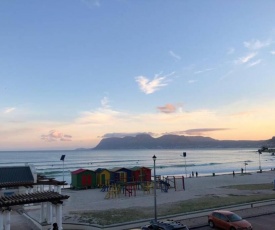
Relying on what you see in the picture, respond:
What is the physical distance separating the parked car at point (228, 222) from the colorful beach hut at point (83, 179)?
2646 cm

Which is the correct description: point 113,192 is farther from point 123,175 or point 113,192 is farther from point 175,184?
point 175,184

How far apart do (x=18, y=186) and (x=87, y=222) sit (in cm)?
684

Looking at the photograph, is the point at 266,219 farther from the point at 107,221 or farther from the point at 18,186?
the point at 18,186

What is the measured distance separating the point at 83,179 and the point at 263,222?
28291 mm

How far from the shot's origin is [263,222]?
2302 centimetres

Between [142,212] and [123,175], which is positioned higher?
[123,175]

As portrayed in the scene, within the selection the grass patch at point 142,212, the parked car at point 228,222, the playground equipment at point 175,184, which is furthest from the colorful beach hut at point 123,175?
the parked car at point 228,222

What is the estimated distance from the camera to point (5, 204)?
15.4 metres

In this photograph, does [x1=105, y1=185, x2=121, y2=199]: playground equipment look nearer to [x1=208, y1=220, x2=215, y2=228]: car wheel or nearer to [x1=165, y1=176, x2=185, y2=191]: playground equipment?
[x1=165, y1=176, x2=185, y2=191]: playground equipment

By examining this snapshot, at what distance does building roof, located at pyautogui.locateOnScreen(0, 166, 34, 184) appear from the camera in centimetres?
2734

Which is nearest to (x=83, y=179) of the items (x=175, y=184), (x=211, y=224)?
(x=175, y=184)

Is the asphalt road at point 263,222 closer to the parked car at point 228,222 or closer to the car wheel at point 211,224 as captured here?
the car wheel at point 211,224

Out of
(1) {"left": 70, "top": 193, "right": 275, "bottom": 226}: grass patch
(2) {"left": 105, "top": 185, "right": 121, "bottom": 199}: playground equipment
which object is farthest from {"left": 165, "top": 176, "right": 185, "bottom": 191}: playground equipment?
(1) {"left": 70, "top": 193, "right": 275, "bottom": 226}: grass patch

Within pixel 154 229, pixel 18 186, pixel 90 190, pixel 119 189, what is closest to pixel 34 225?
pixel 18 186
